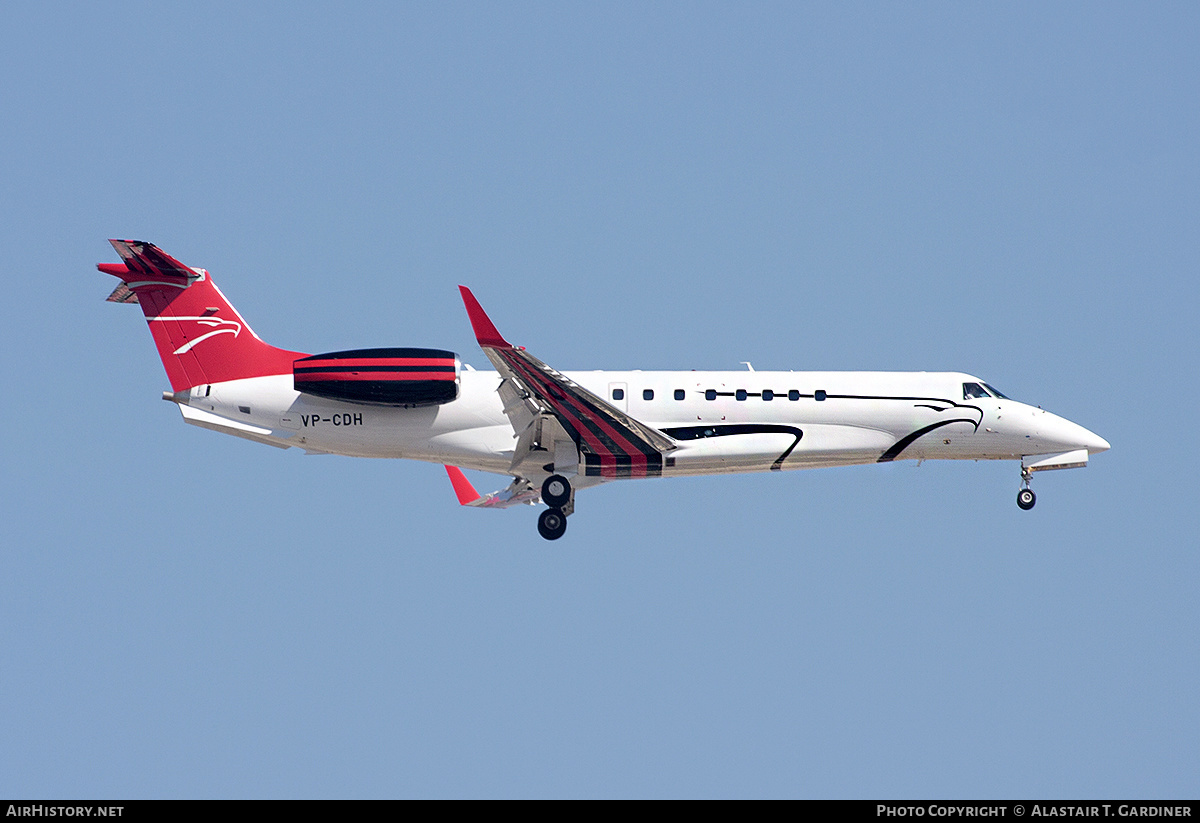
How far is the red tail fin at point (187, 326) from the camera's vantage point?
94.2 feet

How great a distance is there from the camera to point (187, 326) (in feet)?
94.9

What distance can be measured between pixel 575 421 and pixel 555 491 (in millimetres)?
1796

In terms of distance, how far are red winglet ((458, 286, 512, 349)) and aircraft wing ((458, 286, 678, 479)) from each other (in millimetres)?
224

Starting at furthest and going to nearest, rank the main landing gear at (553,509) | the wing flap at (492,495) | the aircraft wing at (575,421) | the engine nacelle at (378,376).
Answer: the wing flap at (492,495) < the main landing gear at (553,509) < the engine nacelle at (378,376) < the aircraft wing at (575,421)

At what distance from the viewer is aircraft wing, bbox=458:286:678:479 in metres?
27.0

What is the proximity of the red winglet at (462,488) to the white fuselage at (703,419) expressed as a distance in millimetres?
4194

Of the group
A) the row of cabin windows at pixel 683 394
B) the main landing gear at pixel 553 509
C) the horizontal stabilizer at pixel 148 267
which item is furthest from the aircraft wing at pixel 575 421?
the horizontal stabilizer at pixel 148 267

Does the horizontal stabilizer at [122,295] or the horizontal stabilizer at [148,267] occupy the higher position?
the horizontal stabilizer at [148,267]

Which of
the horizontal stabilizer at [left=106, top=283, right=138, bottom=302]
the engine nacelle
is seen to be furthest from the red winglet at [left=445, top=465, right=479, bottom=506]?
the horizontal stabilizer at [left=106, top=283, right=138, bottom=302]

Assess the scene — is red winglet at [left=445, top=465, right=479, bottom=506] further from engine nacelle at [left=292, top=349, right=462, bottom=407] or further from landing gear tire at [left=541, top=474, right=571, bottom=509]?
engine nacelle at [left=292, top=349, right=462, bottom=407]

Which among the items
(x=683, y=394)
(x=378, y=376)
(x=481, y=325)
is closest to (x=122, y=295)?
(x=378, y=376)

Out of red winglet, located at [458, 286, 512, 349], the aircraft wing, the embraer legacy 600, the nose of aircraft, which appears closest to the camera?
red winglet, located at [458, 286, 512, 349]

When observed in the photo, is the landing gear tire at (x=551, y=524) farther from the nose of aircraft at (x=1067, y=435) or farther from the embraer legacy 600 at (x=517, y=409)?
the nose of aircraft at (x=1067, y=435)
